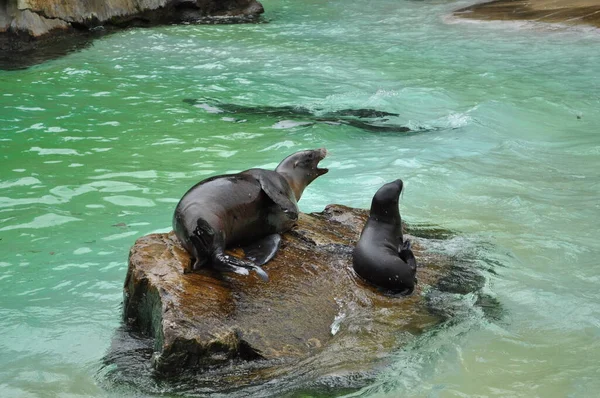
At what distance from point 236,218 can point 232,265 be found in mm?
483

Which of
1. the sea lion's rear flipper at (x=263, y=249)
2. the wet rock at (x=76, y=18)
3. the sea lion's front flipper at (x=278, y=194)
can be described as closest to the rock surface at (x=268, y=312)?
the sea lion's rear flipper at (x=263, y=249)

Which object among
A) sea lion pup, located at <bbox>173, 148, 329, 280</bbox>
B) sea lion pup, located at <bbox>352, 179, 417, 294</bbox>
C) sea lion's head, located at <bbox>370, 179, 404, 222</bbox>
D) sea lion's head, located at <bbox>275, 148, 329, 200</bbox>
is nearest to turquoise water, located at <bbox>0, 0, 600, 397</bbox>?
sea lion pup, located at <bbox>352, 179, 417, 294</bbox>

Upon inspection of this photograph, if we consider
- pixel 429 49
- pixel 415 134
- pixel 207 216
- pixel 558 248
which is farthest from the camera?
pixel 429 49

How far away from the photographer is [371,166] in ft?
26.1

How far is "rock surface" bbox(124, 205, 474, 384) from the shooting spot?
3471mm

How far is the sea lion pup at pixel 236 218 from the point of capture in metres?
3.98

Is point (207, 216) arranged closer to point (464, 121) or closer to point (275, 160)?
point (275, 160)

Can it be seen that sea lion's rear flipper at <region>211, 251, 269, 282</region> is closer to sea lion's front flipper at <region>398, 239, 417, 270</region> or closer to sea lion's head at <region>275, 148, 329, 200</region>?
sea lion's front flipper at <region>398, 239, 417, 270</region>

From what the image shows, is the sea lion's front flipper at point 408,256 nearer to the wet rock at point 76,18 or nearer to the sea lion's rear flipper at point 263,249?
the sea lion's rear flipper at point 263,249

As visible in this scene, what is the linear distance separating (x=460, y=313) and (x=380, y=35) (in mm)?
12047

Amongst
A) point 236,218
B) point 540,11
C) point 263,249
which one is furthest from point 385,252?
point 540,11

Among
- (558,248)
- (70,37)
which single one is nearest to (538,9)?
(70,37)

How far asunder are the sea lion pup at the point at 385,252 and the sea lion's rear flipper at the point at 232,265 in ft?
2.09

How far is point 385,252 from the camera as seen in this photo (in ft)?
14.4
